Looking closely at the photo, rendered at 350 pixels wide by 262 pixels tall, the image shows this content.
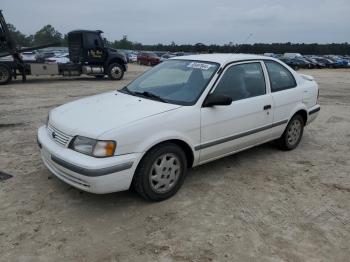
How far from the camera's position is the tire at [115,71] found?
62.3 feet

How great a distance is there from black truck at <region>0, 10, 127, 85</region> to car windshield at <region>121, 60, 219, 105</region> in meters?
12.9

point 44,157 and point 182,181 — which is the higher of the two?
point 44,157

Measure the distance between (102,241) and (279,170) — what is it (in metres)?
2.80

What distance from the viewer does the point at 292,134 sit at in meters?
5.86

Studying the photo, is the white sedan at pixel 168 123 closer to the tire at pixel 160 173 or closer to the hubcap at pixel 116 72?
the tire at pixel 160 173

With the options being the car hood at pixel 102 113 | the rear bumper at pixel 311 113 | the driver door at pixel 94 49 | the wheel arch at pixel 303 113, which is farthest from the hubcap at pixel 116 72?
the car hood at pixel 102 113

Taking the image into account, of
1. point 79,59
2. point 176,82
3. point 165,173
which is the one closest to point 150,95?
point 176,82

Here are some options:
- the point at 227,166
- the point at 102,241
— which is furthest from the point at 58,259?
the point at 227,166

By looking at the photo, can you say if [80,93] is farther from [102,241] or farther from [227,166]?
[102,241]

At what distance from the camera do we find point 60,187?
14.0 ft

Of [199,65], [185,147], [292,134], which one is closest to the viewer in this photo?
[185,147]

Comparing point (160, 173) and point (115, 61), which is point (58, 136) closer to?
point (160, 173)

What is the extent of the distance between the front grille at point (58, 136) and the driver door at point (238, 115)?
1500 mm

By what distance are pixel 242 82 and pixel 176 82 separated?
91cm
